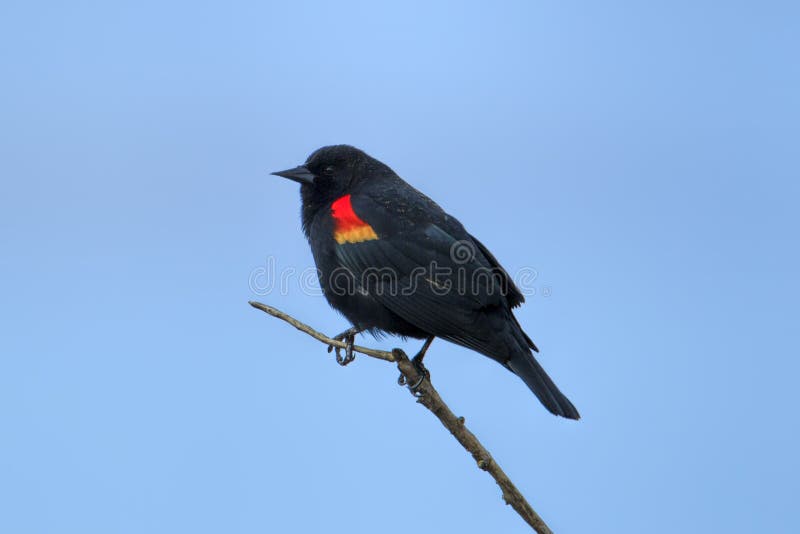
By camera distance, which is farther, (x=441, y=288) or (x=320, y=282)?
(x=320, y=282)

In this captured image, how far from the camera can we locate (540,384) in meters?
3.62

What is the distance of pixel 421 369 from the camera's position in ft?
13.3

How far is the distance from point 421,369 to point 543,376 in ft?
2.13

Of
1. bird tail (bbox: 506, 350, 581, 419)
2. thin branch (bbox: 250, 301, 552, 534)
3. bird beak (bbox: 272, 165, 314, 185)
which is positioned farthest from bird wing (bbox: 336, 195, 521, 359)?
bird beak (bbox: 272, 165, 314, 185)

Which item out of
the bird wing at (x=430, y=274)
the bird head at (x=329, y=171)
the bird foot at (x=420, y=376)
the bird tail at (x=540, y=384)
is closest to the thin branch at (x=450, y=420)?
the bird foot at (x=420, y=376)

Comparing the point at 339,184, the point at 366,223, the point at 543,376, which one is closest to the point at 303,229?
the point at 339,184

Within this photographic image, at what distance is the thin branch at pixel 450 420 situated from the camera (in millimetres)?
3092

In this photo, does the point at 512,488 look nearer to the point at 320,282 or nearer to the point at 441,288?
the point at 441,288

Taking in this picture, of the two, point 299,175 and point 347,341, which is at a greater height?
point 299,175

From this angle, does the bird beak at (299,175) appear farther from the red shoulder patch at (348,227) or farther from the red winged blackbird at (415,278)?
the red shoulder patch at (348,227)

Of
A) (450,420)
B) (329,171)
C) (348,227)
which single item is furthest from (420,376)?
(329,171)

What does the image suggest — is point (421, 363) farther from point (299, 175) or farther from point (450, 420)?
point (299, 175)

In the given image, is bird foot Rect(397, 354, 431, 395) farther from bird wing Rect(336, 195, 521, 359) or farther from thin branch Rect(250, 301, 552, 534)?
bird wing Rect(336, 195, 521, 359)

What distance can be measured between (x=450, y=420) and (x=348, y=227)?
129cm
